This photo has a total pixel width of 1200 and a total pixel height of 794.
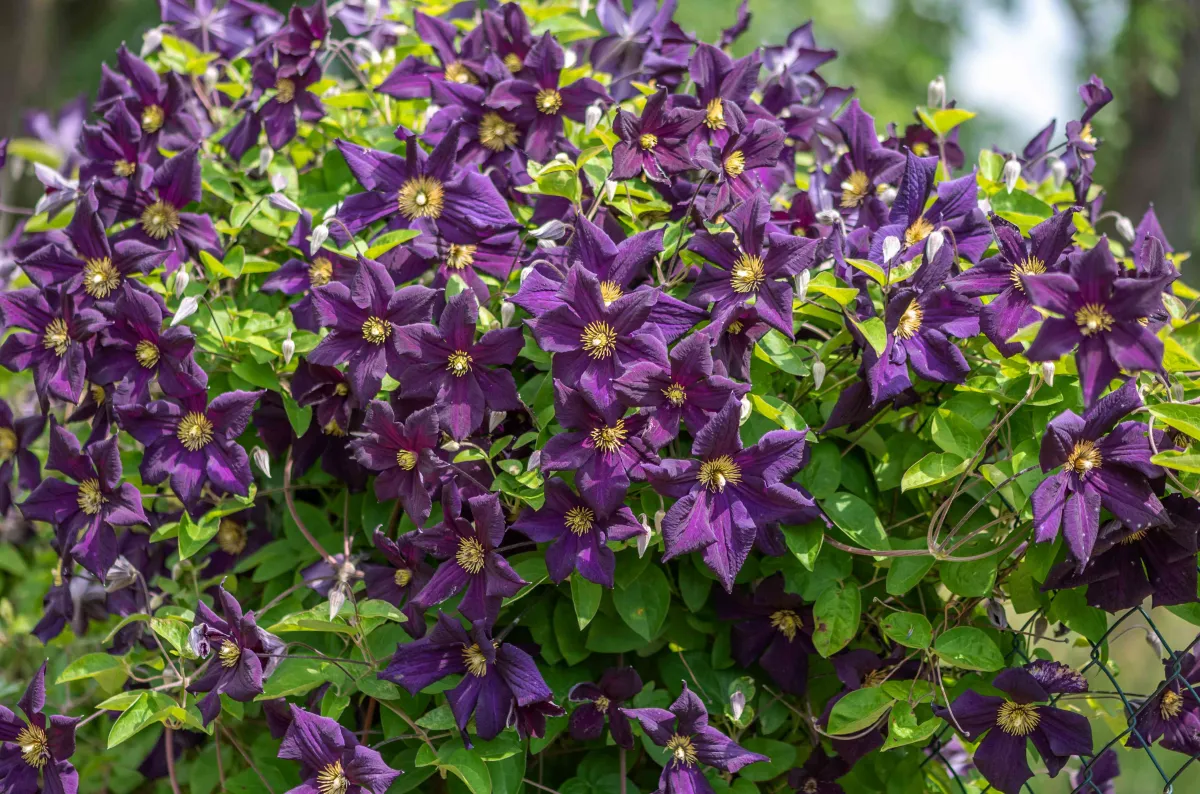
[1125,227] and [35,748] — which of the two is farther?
[1125,227]

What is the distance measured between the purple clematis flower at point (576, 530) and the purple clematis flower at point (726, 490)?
0.21 feet

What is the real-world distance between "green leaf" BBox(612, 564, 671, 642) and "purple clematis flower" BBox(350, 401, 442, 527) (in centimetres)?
29

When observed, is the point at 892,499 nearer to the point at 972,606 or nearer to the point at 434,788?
the point at 972,606

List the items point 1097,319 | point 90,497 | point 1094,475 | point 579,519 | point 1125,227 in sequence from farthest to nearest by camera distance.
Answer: point 1125,227
point 90,497
point 579,519
point 1094,475
point 1097,319

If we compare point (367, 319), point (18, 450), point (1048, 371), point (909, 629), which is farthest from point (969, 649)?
point (18, 450)

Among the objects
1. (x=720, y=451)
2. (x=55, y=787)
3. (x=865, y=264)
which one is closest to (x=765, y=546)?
(x=720, y=451)

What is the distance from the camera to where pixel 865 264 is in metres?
1.32

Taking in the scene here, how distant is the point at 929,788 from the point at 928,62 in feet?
30.3

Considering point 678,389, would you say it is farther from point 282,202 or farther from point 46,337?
point 46,337

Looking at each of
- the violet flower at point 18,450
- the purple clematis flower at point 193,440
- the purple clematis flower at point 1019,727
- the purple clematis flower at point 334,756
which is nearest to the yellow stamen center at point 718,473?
the purple clematis flower at point 1019,727

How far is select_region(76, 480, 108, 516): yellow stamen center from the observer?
154 cm

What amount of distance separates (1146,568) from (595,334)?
76 centimetres

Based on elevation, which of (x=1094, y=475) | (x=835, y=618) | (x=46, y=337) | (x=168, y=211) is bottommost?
(x=46, y=337)

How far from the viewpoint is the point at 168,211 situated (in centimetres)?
165
